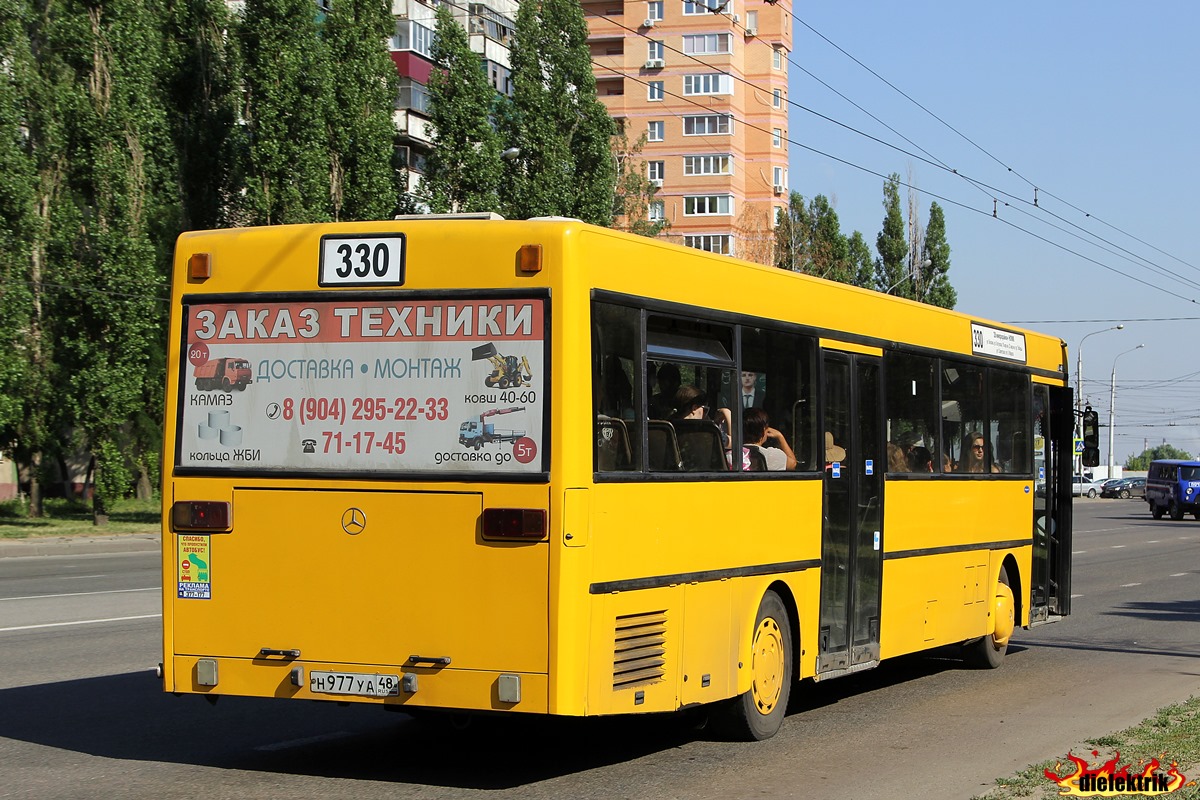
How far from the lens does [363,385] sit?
804 cm

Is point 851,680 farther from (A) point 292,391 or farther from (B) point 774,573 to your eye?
(A) point 292,391

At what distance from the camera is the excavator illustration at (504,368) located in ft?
25.4

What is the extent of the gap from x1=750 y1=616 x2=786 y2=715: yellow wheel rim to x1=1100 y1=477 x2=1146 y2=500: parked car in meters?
95.3

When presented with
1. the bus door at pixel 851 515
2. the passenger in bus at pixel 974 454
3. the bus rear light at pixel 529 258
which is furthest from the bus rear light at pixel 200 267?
the passenger in bus at pixel 974 454

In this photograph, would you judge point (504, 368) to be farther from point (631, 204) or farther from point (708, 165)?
Answer: point (708, 165)

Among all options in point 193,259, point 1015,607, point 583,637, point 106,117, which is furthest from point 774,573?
point 106,117

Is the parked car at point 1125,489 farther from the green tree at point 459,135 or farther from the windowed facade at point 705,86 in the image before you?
the green tree at point 459,135

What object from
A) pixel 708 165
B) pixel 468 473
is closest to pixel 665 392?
pixel 468 473

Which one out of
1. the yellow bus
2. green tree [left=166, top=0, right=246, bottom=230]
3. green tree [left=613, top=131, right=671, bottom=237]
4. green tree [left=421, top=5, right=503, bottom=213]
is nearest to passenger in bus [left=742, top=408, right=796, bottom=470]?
the yellow bus

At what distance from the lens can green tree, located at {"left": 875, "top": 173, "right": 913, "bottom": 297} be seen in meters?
79.4

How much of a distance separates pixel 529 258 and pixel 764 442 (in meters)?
2.63

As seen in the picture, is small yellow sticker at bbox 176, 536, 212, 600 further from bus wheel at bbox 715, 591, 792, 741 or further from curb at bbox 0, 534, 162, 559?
curb at bbox 0, 534, 162, 559

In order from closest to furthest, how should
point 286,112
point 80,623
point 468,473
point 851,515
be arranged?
point 468,473 → point 851,515 → point 80,623 → point 286,112

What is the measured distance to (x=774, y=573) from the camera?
9.70 m
